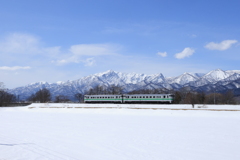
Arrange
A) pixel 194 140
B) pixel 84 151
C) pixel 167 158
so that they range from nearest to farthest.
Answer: pixel 167 158 < pixel 84 151 < pixel 194 140

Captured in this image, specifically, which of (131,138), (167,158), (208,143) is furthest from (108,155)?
(208,143)

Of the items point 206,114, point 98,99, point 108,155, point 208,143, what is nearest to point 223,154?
point 208,143

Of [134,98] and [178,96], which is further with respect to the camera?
[178,96]

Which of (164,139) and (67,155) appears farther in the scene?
(164,139)

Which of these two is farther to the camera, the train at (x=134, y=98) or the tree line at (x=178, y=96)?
the tree line at (x=178, y=96)

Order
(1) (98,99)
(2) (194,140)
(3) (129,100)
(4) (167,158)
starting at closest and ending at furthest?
(4) (167,158) → (2) (194,140) → (3) (129,100) → (1) (98,99)

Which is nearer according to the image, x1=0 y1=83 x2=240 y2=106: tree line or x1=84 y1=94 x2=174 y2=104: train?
x1=84 y1=94 x2=174 y2=104: train

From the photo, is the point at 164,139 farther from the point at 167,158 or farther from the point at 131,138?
the point at 167,158

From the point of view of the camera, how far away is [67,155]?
823 centimetres

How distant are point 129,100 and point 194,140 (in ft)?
145

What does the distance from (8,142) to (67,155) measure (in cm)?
382

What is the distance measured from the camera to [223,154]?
8453 millimetres

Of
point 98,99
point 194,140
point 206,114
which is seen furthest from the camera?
point 98,99

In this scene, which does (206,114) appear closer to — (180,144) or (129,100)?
(180,144)
